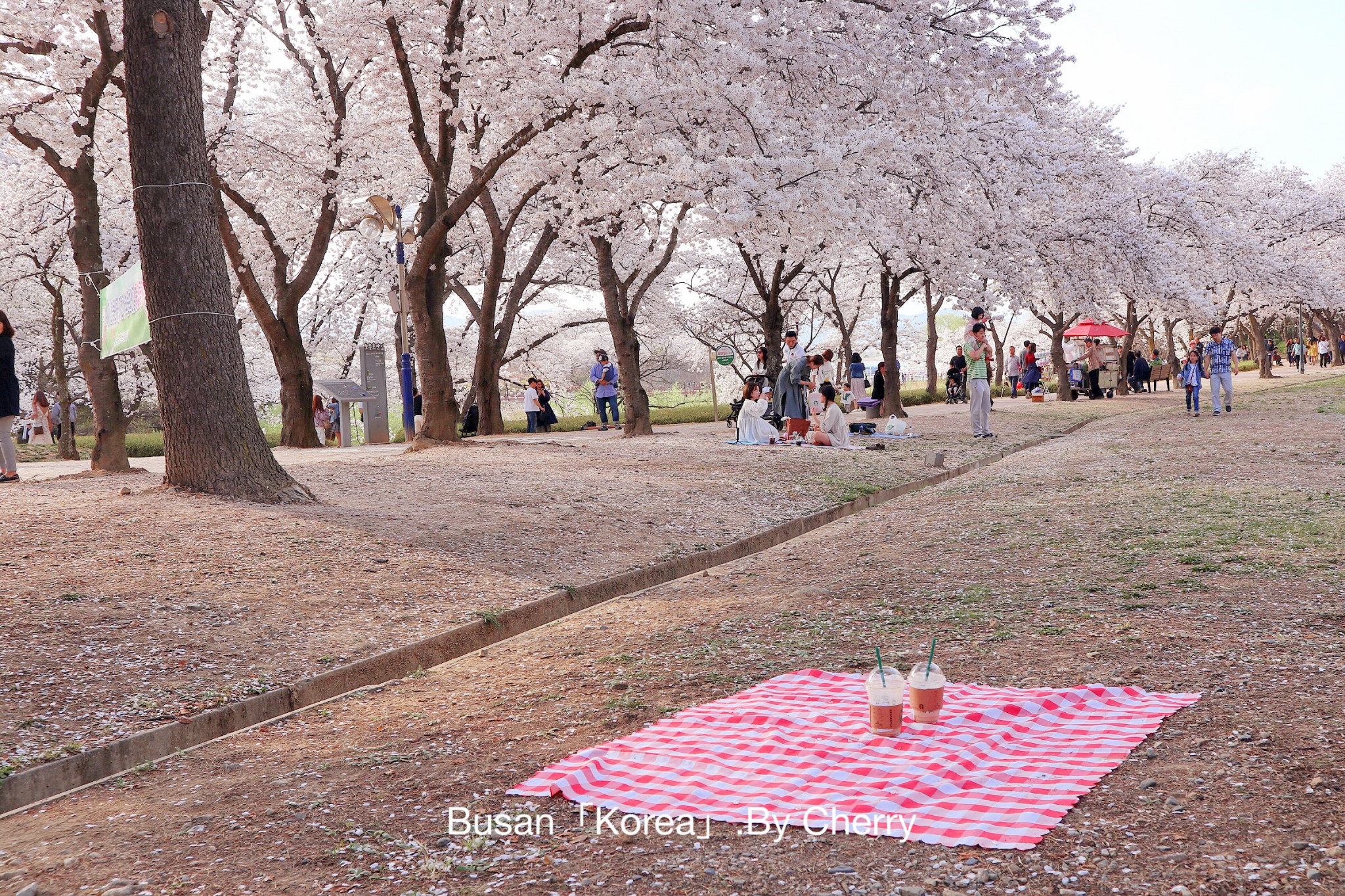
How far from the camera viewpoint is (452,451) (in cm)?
1546

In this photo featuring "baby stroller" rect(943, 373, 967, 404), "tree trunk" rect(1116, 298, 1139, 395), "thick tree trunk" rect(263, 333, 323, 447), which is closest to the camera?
"thick tree trunk" rect(263, 333, 323, 447)

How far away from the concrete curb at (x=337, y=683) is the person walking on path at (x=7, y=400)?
25.8 feet

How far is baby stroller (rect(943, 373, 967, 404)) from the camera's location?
38.6m

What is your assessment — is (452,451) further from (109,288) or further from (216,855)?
(216,855)

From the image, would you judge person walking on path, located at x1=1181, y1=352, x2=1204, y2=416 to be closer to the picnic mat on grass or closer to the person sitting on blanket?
the person sitting on blanket

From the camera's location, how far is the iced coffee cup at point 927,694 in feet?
12.9

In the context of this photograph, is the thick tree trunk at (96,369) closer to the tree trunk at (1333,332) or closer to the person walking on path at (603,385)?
the person walking on path at (603,385)

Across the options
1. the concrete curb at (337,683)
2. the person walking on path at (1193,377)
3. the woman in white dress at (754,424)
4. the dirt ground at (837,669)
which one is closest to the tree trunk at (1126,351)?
the person walking on path at (1193,377)

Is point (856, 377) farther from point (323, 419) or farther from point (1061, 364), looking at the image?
point (323, 419)

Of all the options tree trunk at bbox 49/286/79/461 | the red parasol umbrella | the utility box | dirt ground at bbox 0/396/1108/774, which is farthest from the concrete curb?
the red parasol umbrella

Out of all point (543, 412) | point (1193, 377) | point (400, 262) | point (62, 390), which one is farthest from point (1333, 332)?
point (62, 390)

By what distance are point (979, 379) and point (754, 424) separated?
4304mm

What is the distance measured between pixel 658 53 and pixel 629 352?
769cm

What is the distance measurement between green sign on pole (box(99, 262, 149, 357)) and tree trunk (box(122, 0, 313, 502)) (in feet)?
1.43
